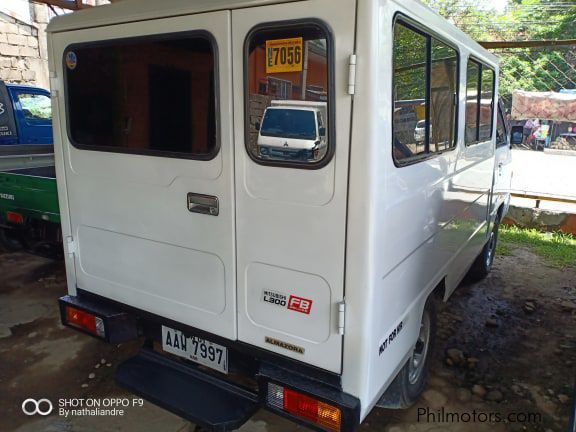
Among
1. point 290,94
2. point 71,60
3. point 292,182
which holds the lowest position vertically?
point 292,182

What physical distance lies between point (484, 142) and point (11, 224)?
15.2 feet

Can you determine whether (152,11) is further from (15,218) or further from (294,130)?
(15,218)

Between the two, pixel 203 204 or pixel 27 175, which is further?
pixel 27 175

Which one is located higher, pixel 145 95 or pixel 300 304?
pixel 145 95

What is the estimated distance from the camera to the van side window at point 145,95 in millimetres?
2061

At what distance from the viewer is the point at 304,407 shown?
1972 mm

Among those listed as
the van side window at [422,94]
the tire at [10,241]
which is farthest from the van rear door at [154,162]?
the tire at [10,241]

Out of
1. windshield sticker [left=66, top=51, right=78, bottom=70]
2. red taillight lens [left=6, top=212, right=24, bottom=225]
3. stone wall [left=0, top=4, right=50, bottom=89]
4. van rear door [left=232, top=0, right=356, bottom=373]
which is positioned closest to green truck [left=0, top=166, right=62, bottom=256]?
red taillight lens [left=6, top=212, right=24, bottom=225]

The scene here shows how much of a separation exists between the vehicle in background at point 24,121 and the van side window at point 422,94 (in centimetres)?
568

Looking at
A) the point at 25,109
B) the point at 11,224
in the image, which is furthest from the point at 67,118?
the point at 25,109

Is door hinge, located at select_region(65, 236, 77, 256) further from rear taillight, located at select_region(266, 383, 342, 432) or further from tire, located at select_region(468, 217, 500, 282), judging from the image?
tire, located at select_region(468, 217, 500, 282)

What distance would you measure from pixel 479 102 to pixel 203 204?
93.7 inches

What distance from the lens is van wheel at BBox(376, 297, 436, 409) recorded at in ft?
8.44

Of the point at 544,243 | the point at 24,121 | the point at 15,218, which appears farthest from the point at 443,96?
the point at 24,121
